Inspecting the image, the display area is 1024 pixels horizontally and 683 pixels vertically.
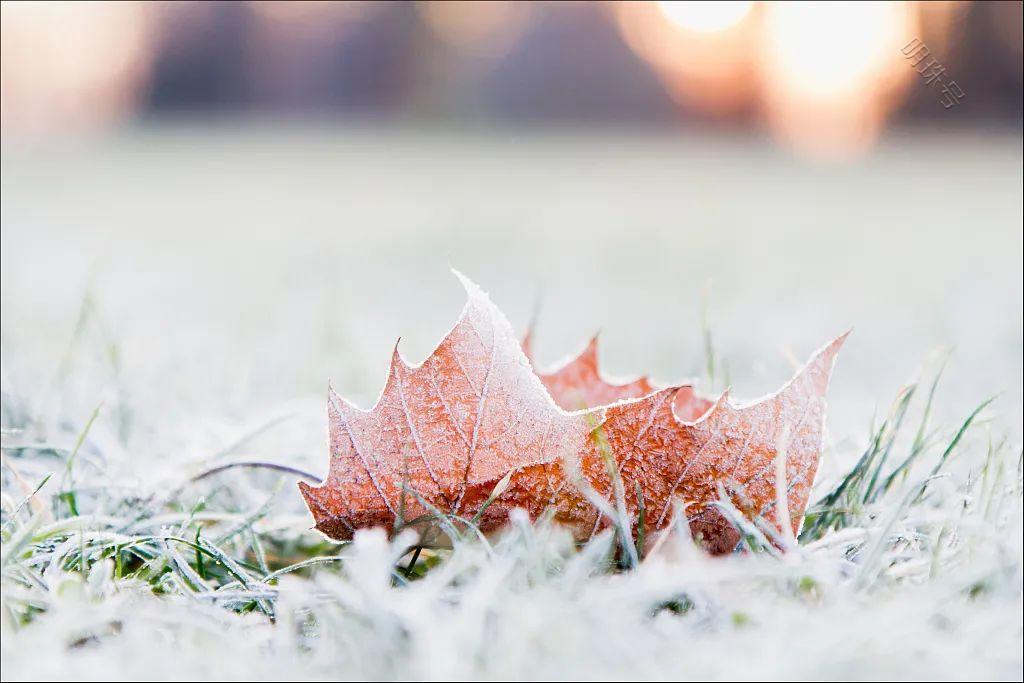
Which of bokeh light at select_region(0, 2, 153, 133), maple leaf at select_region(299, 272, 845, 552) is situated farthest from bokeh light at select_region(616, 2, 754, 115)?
maple leaf at select_region(299, 272, 845, 552)

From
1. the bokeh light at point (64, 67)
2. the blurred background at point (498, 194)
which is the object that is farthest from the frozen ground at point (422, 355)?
the bokeh light at point (64, 67)

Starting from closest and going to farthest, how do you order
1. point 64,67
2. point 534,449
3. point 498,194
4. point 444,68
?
point 534,449 < point 498,194 < point 64,67 < point 444,68

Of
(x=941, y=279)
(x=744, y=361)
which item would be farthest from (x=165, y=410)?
(x=941, y=279)

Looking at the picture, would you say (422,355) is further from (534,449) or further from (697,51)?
(697,51)

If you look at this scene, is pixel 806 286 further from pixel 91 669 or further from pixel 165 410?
pixel 91 669

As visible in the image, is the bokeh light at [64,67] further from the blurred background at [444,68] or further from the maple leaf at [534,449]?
the maple leaf at [534,449]

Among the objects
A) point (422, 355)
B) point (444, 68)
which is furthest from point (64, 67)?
point (422, 355)
